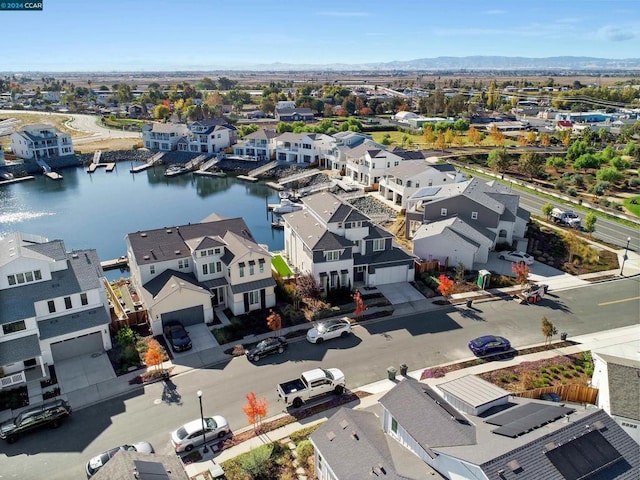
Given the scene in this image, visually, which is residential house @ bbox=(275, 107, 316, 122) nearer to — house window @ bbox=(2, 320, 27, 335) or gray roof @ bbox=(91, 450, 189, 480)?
house window @ bbox=(2, 320, 27, 335)

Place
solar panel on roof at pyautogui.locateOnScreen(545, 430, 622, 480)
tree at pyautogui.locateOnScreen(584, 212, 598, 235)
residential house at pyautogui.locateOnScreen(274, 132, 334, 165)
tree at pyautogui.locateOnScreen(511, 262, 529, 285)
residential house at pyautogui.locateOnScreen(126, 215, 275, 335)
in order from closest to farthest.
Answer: solar panel on roof at pyautogui.locateOnScreen(545, 430, 622, 480) → residential house at pyautogui.locateOnScreen(126, 215, 275, 335) → tree at pyautogui.locateOnScreen(511, 262, 529, 285) → tree at pyautogui.locateOnScreen(584, 212, 598, 235) → residential house at pyautogui.locateOnScreen(274, 132, 334, 165)

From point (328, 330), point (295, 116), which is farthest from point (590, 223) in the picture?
point (295, 116)

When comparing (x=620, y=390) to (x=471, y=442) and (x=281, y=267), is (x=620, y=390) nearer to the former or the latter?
(x=471, y=442)

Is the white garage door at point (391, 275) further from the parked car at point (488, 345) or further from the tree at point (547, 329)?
the tree at point (547, 329)

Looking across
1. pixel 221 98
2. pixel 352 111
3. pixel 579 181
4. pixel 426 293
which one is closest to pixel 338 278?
pixel 426 293

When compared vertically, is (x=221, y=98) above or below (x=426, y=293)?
above

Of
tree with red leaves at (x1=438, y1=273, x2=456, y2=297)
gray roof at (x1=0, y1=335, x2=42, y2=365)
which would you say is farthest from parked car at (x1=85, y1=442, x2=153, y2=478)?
tree with red leaves at (x1=438, y1=273, x2=456, y2=297)

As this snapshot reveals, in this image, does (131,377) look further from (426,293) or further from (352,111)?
(352,111)
